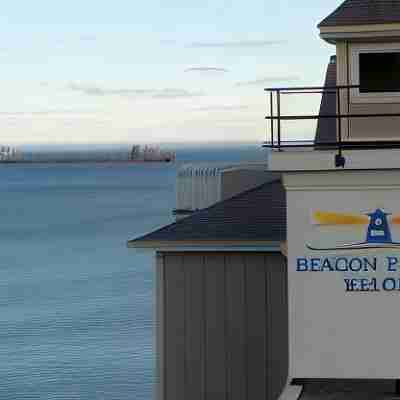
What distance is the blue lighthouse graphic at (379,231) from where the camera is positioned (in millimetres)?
13633

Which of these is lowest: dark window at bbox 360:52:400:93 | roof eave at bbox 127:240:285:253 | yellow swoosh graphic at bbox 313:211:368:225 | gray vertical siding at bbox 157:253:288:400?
gray vertical siding at bbox 157:253:288:400

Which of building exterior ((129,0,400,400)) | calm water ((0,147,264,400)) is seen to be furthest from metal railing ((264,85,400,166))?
calm water ((0,147,264,400))

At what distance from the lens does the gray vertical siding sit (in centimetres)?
1627

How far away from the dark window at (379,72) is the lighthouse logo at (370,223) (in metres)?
1.48

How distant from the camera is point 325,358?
13.7 meters

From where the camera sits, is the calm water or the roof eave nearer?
the roof eave

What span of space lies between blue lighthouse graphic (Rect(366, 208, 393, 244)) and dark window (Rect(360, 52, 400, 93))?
1531mm

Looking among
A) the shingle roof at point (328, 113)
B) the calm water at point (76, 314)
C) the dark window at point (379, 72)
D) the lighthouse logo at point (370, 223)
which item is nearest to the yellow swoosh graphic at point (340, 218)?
the lighthouse logo at point (370, 223)

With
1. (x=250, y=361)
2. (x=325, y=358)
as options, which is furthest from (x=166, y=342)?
(x=325, y=358)

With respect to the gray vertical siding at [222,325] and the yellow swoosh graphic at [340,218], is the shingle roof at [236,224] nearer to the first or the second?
the gray vertical siding at [222,325]

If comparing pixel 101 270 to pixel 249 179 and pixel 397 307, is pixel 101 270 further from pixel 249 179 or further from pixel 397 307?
pixel 397 307

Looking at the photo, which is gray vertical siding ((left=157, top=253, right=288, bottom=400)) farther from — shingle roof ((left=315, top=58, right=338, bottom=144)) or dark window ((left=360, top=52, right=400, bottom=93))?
dark window ((left=360, top=52, right=400, bottom=93))

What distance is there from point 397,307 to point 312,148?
6.49 ft

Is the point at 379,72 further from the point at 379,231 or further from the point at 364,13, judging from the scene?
the point at 379,231
